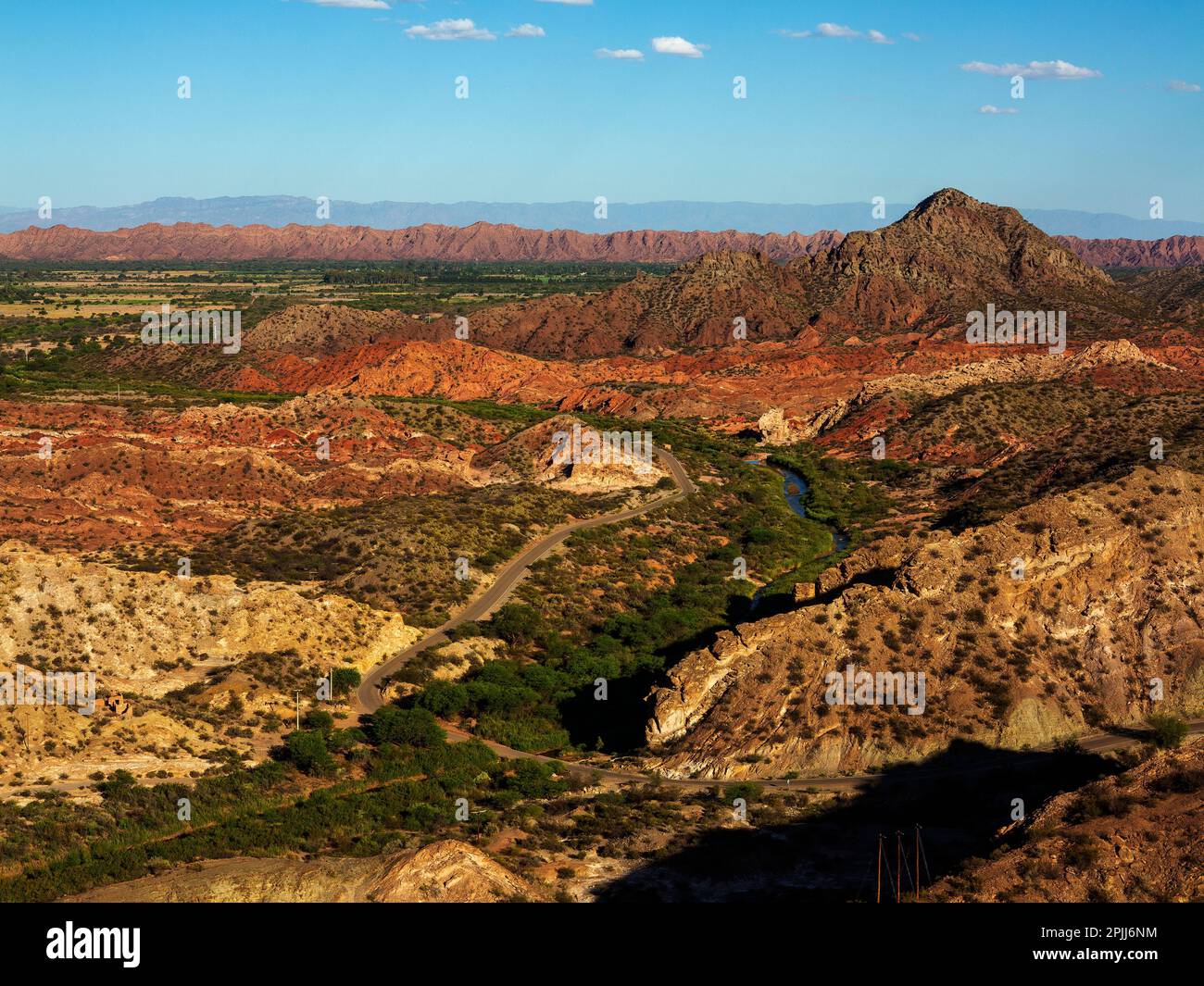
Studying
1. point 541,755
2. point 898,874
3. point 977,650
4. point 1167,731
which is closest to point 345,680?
point 541,755

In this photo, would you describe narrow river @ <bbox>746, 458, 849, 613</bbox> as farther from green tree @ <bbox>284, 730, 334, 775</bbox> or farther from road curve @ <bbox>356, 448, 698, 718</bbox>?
green tree @ <bbox>284, 730, 334, 775</bbox>

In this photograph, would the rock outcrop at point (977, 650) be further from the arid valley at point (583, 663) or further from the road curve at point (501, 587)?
the road curve at point (501, 587)

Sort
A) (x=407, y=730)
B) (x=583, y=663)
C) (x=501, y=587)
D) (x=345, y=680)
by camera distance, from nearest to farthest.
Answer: (x=407, y=730) → (x=345, y=680) → (x=583, y=663) → (x=501, y=587)

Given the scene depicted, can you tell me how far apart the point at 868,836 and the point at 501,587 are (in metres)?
31.6

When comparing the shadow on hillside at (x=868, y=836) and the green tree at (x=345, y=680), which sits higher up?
the green tree at (x=345, y=680)

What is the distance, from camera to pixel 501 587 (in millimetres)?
66688

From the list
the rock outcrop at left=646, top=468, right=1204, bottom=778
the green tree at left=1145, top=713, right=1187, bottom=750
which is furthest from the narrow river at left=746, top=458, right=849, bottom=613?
the green tree at left=1145, top=713, right=1187, bottom=750

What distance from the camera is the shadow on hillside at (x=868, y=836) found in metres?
34.6

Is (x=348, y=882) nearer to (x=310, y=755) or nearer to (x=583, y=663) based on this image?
(x=310, y=755)

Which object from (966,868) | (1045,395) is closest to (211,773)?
(966,868)

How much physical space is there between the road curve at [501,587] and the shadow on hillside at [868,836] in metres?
17.2

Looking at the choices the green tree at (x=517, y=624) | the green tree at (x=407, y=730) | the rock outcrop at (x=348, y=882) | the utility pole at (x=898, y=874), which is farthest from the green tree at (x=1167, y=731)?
the green tree at (x=517, y=624)
